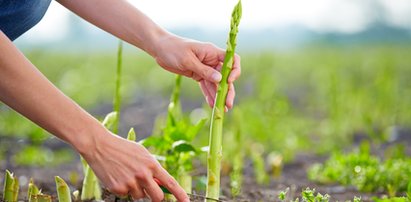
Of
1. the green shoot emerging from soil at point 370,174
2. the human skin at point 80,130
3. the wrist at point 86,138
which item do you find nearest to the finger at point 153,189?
the human skin at point 80,130

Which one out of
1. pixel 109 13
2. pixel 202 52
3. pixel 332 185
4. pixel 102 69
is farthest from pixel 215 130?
pixel 102 69

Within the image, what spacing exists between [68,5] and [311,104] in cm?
701

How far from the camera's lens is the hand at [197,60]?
2.59m

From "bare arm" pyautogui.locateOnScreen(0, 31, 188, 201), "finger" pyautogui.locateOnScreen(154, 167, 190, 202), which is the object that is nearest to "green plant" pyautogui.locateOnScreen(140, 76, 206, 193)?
"finger" pyautogui.locateOnScreen(154, 167, 190, 202)

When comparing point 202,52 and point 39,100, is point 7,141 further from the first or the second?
point 39,100

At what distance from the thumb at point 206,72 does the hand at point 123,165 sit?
0.53 m

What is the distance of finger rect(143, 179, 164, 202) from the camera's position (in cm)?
211

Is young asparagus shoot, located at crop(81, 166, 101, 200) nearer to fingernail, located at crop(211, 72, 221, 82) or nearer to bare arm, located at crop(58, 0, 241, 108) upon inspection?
bare arm, located at crop(58, 0, 241, 108)

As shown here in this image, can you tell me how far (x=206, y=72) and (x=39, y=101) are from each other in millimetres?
754

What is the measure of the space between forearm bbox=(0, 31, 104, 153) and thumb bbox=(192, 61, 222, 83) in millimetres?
595

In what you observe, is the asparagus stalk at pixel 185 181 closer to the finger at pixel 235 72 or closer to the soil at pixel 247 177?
the soil at pixel 247 177

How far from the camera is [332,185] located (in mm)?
4031

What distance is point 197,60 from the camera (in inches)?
103

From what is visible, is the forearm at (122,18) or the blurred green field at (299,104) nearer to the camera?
the forearm at (122,18)
